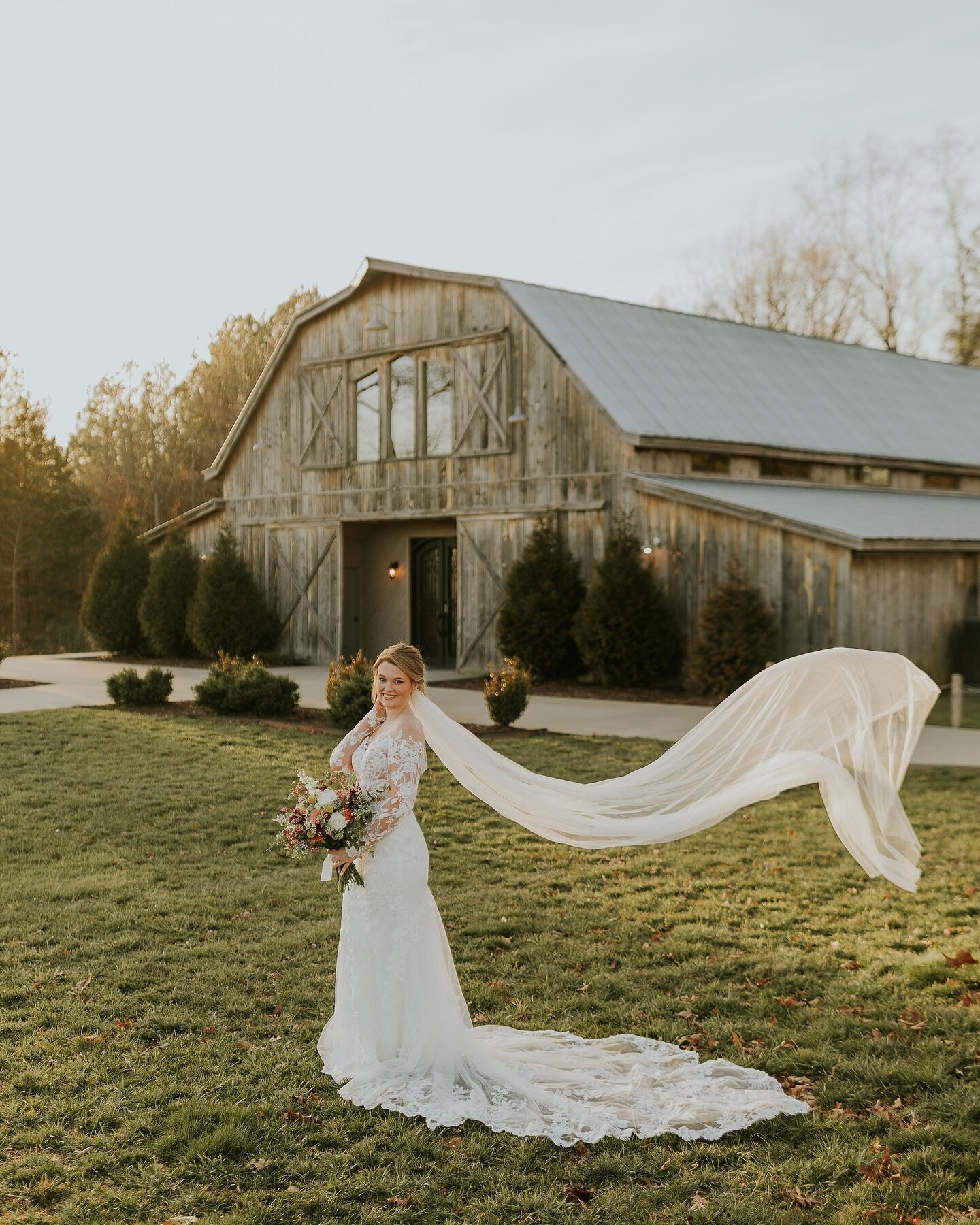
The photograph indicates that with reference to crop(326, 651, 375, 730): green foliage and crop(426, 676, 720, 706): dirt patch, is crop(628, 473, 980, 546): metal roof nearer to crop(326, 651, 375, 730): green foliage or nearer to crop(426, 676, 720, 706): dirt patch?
crop(426, 676, 720, 706): dirt patch

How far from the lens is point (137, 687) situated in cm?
1571

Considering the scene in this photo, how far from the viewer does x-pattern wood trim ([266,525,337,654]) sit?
2245 centimetres

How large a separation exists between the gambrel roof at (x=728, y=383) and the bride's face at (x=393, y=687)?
13.2m

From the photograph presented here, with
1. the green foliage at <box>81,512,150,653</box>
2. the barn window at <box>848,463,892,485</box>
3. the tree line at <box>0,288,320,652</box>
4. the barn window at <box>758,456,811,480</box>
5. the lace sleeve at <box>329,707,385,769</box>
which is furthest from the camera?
the tree line at <box>0,288,320,652</box>

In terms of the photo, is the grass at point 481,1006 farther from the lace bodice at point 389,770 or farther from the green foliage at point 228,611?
the green foliage at point 228,611

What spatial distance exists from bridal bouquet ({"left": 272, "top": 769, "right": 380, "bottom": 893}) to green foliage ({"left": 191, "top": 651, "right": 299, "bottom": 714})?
403 inches

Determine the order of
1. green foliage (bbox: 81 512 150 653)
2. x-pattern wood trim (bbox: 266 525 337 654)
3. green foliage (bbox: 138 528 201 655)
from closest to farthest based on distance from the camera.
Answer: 1. x-pattern wood trim (bbox: 266 525 337 654)
2. green foliage (bbox: 138 528 201 655)
3. green foliage (bbox: 81 512 150 653)

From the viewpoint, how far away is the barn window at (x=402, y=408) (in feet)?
68.6

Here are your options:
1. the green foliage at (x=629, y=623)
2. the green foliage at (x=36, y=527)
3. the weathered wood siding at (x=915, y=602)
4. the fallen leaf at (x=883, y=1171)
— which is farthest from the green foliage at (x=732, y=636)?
the green foliage at (x=36, y=527)

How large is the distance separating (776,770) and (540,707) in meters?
10.3

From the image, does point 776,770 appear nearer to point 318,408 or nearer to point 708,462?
point 708,462

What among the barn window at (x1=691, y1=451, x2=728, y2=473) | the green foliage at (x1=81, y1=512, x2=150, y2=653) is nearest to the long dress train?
the barn window at (x1=691, y1=451, x2=728, y2=473)

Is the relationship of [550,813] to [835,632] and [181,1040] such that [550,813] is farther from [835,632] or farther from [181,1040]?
[835,632]

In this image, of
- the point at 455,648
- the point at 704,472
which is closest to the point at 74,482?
the point at 455,648
